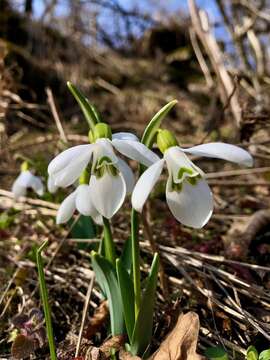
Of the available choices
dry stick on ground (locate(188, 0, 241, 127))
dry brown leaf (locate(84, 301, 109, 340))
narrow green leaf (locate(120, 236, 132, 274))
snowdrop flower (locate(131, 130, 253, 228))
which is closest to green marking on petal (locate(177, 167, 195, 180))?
snowdrop flower (locate(131, 130, 253, 228))

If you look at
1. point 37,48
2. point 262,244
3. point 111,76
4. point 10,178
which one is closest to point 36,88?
point 37,48

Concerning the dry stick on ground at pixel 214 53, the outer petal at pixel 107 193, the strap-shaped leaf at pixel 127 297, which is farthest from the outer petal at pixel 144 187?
the dry stick on ground at pixel 214 53

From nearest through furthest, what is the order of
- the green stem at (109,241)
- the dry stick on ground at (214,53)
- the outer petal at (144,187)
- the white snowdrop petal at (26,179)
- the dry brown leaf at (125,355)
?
1. the outer petal at (144,187)
2. the dry brown leaf at (125,355)
3. the green stem at (109,241)
4. the white snowdrop petal at (26,179)
5. the dry stick on ground at (214,53)

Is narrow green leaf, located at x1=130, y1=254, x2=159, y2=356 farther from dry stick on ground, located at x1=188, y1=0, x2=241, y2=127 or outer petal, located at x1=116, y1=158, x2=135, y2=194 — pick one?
dry stick on ground, located at x1=188, y1=0, x2=241, y2=127

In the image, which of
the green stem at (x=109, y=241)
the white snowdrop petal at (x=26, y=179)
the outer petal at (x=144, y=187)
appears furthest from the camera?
the white snowdrop petal at (x=26, y=179)

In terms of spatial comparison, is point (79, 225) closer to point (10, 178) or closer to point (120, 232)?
point (120, 232)

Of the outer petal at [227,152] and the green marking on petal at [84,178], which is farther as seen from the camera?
the green marking on petal at [84,178]

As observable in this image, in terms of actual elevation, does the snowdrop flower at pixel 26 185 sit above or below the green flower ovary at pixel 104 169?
below

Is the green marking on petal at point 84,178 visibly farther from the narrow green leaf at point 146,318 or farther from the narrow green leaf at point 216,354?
the narrow green leaf at point 216,354
